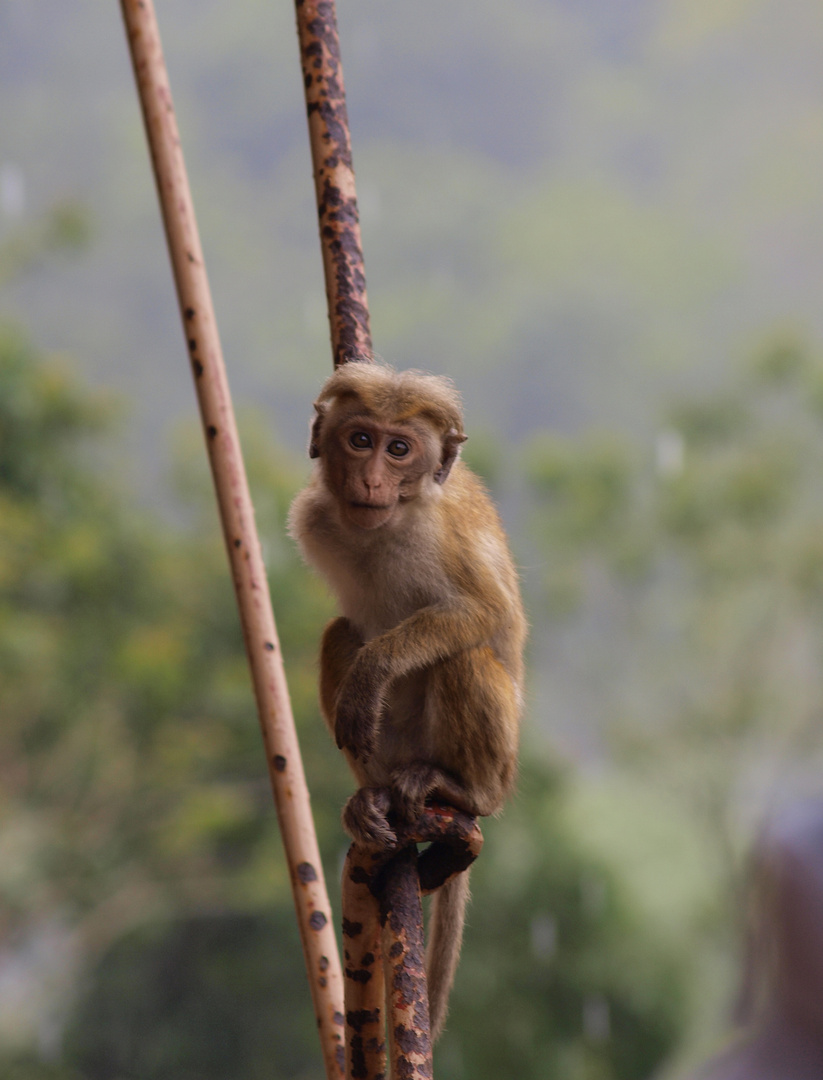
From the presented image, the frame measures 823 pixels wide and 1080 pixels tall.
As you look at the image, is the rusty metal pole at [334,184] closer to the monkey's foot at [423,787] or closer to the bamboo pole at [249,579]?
the bamboo pole at [249,579]

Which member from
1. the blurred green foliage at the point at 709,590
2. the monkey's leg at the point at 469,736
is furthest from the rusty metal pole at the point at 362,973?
the blurred green foliage at the point at 709,590

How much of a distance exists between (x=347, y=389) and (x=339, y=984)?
588 mm

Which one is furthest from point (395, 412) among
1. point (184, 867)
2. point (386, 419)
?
point (184, 867)

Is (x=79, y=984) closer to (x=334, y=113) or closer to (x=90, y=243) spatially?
(x=90, y=243)

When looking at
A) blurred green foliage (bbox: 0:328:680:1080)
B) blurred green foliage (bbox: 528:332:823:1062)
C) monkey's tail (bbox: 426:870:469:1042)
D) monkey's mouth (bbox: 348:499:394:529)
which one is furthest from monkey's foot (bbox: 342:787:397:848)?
blurred green foliage (bbox: 528:332:823:1062)

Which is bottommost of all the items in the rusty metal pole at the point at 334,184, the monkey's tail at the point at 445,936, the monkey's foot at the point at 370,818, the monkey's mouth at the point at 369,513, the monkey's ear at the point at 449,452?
the monkey's tail at the point at 445,936

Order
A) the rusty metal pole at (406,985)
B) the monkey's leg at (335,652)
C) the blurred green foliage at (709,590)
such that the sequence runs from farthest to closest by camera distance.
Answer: the blurred green foliage at (709,590), the monkey's leg at (335,652), the rusty metal pole at (406,985)

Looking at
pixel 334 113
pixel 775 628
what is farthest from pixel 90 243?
pixel 334 113

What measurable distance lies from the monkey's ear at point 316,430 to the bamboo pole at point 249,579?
→ 0.25 ft

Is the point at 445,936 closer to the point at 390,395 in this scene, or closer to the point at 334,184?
the point at 390,395

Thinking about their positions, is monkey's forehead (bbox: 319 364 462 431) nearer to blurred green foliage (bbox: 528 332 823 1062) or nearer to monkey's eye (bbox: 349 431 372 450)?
monkey's eye (bbox: 349 431 372 450)

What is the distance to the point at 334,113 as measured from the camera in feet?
4.02

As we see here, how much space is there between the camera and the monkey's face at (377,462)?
111cm

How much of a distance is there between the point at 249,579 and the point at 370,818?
0.88 feet
